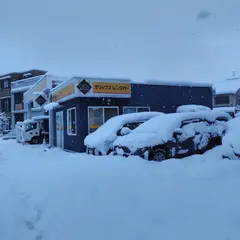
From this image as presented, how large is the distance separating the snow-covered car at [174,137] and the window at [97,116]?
5.01 metres

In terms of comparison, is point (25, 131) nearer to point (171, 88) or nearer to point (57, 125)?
point (57, 125)

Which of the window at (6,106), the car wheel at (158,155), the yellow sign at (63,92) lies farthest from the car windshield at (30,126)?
the window at (6,106)

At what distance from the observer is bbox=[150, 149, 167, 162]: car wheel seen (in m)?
7.89

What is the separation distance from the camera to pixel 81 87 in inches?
515

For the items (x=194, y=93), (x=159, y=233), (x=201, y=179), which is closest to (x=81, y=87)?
(x=194, y=93)

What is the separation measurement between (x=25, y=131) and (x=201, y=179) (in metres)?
17.4

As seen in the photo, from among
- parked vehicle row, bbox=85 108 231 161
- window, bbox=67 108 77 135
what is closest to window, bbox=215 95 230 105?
window, bbox=67 108 77 135

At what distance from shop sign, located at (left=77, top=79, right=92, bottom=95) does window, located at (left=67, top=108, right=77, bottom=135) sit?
1.54m

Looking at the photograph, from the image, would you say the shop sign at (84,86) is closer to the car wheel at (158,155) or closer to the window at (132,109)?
the window at (132,109)

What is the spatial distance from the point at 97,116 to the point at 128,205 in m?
10.2

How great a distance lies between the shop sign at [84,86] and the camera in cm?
1306

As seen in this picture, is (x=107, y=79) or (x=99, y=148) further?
(x=107, y=79)

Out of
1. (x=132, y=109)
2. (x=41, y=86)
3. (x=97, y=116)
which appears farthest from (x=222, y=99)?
(x=97, y=116)

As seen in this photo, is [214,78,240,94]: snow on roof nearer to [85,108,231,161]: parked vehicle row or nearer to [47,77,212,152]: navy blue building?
[47,77,212,152]: navy blue building
